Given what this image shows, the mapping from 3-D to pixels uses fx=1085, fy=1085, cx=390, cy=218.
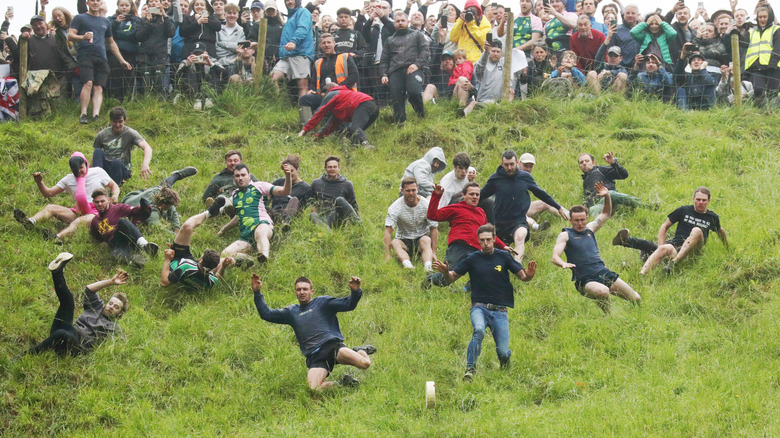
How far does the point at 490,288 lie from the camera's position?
1205 cm

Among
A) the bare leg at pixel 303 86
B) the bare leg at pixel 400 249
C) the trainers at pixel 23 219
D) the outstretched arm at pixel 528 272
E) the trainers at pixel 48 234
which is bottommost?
the trainers at pixel 48 234

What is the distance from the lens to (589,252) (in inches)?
518

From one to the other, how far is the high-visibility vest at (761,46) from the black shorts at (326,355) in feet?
36.7

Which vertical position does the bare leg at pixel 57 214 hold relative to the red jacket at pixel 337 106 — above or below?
below

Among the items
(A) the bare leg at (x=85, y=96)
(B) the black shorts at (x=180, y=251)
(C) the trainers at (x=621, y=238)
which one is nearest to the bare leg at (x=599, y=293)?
(C) the trainers at (x=621, y=238)

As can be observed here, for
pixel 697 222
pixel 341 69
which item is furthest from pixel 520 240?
pixel 341 69

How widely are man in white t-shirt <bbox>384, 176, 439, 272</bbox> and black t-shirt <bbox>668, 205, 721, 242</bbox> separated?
10.6 ft

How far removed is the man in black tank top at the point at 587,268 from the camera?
13.0m

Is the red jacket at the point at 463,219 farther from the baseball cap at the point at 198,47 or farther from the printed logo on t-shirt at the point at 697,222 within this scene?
the baseball cap at the point at 198,47

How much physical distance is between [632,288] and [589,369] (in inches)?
80.6

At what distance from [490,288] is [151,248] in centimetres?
531

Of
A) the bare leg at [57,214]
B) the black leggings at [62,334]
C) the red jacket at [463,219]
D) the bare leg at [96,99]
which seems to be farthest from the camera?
the bare leg at [96,99]

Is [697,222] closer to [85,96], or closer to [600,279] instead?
[600,279]

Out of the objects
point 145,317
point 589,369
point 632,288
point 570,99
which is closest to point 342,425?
point 589,369
